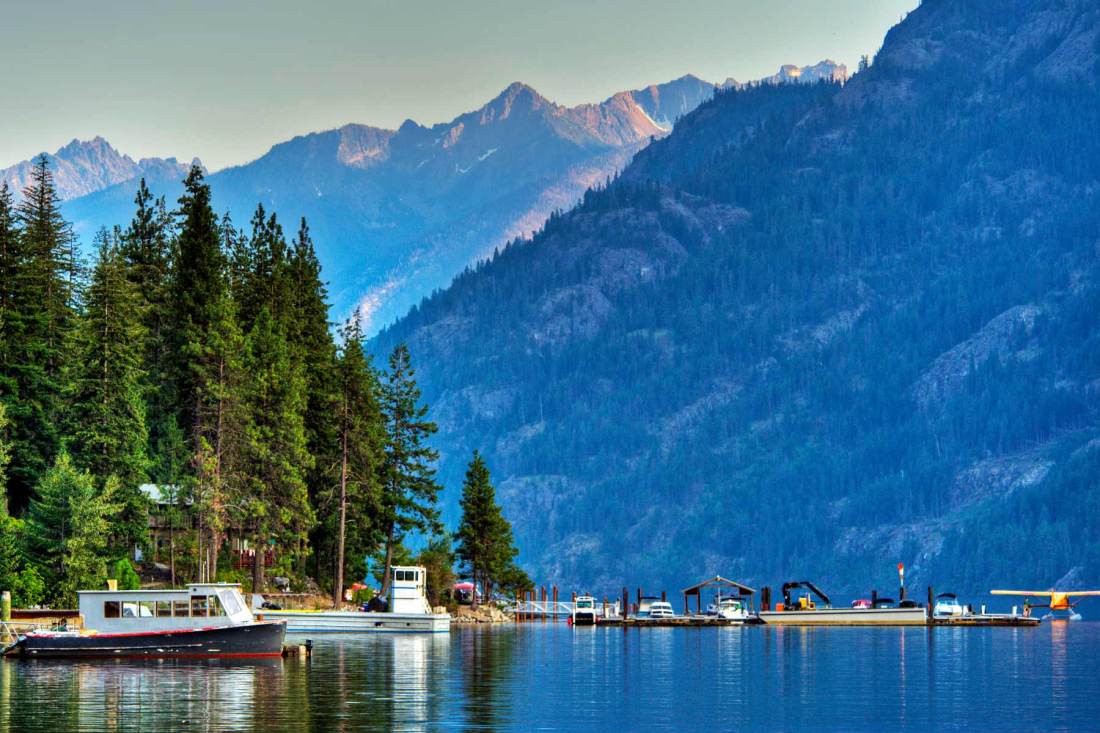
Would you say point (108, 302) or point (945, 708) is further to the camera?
point (108, 302)

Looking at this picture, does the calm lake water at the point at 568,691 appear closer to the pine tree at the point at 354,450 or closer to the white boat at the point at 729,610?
the pine tree at the point at 354,450

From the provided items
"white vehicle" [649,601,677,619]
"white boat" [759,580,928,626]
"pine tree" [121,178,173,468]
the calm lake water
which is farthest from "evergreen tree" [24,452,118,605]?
Answer: "white boat" [759,580,928,626]

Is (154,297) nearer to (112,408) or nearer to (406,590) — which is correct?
(112,408)

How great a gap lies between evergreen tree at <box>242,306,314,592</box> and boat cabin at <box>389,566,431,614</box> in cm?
929

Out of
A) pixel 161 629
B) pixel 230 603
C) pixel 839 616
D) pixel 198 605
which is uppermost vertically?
pixel 230 603

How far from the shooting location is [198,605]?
8694 cm

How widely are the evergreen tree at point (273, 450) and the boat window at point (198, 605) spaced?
33066 mm

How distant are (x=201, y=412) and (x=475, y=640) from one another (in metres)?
26.8

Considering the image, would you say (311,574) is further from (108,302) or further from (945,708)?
(945,708)

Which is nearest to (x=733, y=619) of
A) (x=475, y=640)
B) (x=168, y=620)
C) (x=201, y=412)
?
(x=475, y=640)

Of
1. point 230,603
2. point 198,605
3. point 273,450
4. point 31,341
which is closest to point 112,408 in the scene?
point 31,341

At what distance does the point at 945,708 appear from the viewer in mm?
63906

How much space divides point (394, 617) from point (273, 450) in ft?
55.6

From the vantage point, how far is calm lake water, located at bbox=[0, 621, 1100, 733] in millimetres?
56188
